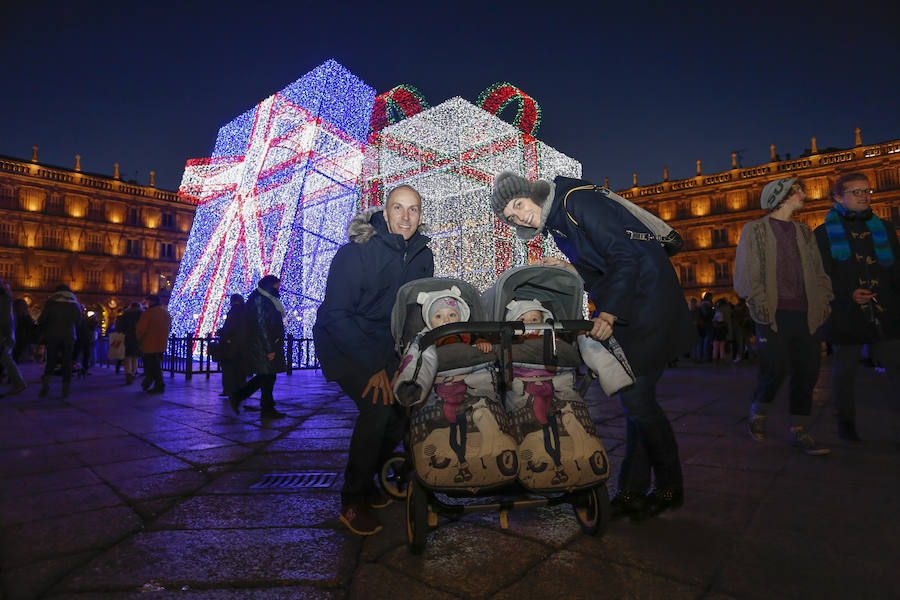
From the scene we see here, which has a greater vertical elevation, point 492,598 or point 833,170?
point 833,170

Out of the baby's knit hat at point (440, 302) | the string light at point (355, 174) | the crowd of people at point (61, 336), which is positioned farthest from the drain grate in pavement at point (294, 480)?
the string light at point (355, 174)

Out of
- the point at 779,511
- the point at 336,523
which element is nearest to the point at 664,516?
the point at 779,511

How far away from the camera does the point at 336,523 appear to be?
214 cm

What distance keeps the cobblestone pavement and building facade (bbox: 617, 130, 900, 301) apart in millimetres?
41840

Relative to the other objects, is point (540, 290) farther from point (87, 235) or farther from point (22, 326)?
point (87, 235)

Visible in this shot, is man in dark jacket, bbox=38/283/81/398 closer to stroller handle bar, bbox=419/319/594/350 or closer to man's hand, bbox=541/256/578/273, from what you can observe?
stroller handle bar, bbox=419/319/594/350

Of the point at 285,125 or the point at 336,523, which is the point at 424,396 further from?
the point at 285,125

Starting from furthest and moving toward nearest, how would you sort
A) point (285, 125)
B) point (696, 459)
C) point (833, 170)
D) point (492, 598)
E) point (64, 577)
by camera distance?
point (833, 170) → point (285, 125) → point (696, 459) → point (64, 577) → point (492, 598)

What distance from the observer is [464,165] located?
859cm

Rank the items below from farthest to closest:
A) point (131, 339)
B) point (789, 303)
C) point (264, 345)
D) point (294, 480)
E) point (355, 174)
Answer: point (355, 174) → point (131, 339) → point (264, 345) → point (789, 303) → point (294, 480)

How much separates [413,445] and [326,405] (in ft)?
13.9

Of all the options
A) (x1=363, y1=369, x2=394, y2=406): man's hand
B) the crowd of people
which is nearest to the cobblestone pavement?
(x1=363, y1=369, x2=394, y2=406): man's hand

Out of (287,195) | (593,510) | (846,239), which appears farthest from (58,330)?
(846,239)

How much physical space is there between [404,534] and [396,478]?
523 millimetres
